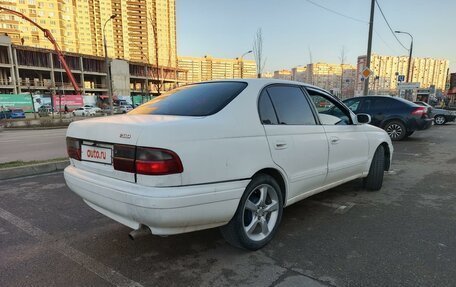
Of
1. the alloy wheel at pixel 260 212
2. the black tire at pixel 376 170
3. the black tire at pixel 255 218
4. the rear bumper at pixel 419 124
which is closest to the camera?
the black tire at pixel 255 218

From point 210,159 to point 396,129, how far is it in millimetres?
10667

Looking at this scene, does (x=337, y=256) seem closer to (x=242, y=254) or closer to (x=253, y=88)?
(x=242, y=254)

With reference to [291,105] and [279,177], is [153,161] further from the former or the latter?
[291,105]

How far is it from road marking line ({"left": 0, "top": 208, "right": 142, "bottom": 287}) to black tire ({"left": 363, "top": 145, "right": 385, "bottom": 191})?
3.84 meters

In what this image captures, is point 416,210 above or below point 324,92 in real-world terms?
below

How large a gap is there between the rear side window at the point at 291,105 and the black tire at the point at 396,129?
347 inches

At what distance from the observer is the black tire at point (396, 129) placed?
36.6 feet

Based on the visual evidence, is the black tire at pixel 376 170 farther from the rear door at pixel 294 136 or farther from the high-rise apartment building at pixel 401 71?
the high-rise apartment building at pixel 401 71

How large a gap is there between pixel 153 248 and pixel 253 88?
6.06 feet

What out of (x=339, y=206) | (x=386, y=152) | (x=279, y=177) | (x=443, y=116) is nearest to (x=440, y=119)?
(x=443, y=116)

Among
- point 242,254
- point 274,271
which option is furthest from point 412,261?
point 242,254

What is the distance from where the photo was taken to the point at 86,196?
2.92 metres

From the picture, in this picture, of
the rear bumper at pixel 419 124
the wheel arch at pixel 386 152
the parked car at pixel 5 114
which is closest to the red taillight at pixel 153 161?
the wheel arch at pixel 386 152

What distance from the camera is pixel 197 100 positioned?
316 cm
